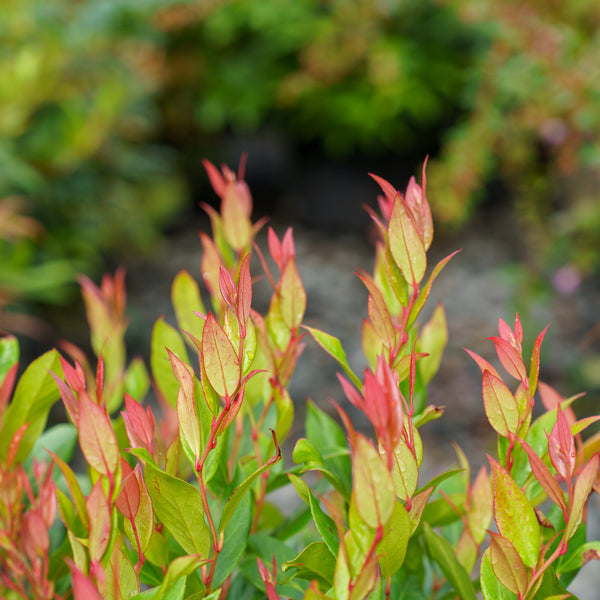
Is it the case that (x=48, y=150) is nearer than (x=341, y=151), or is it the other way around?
(x=48, y=150)

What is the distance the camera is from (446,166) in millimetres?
2318

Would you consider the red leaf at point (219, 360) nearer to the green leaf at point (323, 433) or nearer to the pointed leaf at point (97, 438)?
the pointed leaf at point (97, 438)

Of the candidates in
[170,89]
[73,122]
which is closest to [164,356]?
[73,122]

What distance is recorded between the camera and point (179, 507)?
1.33ft

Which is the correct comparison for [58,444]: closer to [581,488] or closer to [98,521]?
[98,521]

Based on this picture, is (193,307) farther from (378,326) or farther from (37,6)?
(37,6)

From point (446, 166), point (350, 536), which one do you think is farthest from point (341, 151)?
point (350, 536)

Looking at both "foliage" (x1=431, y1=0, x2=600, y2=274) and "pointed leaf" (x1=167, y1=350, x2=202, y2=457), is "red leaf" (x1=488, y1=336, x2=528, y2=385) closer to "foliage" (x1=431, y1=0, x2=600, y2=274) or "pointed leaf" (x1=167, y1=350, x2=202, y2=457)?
"pointed leaf" (x1=167, y1=350, x2=202, y2=457)

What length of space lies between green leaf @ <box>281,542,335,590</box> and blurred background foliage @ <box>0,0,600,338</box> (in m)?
1.54

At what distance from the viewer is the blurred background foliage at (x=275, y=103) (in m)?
1.96

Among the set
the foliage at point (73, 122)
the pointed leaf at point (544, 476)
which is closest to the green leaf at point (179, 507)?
the pointed leaf at point (544, 476)

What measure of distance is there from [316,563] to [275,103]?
329cm

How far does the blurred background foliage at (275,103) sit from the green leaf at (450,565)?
1.49 m

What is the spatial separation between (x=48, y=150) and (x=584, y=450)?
1.92m
